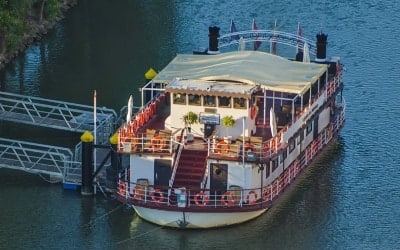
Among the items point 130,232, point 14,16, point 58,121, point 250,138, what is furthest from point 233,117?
point 14,16

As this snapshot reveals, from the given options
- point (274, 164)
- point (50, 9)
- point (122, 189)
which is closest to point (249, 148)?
point (274, 164)

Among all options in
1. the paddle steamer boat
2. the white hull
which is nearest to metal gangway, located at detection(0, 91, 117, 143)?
the paddle steamer boat

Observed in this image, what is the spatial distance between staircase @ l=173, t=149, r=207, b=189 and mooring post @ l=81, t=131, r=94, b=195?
16.2 ft

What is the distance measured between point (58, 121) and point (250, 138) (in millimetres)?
14677

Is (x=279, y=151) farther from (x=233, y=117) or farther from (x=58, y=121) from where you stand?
(x=58, y=121)

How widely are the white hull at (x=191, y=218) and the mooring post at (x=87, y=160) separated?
3.95m

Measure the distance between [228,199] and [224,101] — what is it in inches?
209

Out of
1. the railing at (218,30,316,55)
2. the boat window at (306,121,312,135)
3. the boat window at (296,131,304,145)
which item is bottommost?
the boat window at (296,131,304,145)

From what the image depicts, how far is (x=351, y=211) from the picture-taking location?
81.7 meters

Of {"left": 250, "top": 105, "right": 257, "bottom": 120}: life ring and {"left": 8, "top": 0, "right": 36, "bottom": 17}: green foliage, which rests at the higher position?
{"left": 8, "top": 0, "right": 36, "bottom": 17}: green foliage

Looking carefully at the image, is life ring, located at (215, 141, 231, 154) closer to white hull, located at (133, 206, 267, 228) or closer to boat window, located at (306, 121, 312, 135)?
white hull, located at (133, 206, 267, 228)

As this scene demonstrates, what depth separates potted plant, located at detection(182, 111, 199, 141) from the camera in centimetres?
8025

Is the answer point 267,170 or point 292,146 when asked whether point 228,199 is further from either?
point 292,146

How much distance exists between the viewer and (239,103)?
263ft
